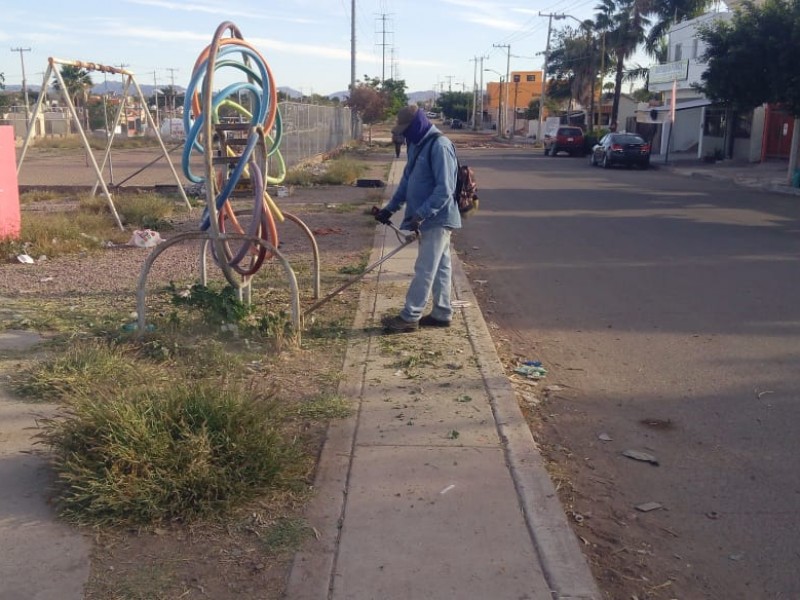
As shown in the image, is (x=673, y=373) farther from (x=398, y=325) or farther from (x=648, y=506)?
(x=648, y=506)

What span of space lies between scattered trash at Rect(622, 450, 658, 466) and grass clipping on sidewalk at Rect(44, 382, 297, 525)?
1997mm

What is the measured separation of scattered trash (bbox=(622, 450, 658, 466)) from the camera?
4945 mm

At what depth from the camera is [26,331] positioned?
22.6ft

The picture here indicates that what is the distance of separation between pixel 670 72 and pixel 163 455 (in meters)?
45.3

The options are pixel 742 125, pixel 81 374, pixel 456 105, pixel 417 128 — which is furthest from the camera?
pixel 456 105

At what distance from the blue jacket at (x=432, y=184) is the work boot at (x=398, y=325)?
0.76 m

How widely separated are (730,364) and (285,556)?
438 cm

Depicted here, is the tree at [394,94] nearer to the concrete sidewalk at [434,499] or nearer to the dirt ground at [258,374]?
the dirt ground at [258,374]

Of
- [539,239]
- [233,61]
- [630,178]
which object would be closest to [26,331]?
[233,61]

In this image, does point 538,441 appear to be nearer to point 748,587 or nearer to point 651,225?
point 748,587

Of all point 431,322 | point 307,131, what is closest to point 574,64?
point 307,131

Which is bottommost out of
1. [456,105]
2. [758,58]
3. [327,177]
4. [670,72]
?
[327,177]

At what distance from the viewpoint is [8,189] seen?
11.3 meters

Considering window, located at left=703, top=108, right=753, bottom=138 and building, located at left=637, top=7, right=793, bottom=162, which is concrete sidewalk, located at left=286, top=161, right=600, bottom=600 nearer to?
building, located at left=637, top=7, right=793, bottom=162
